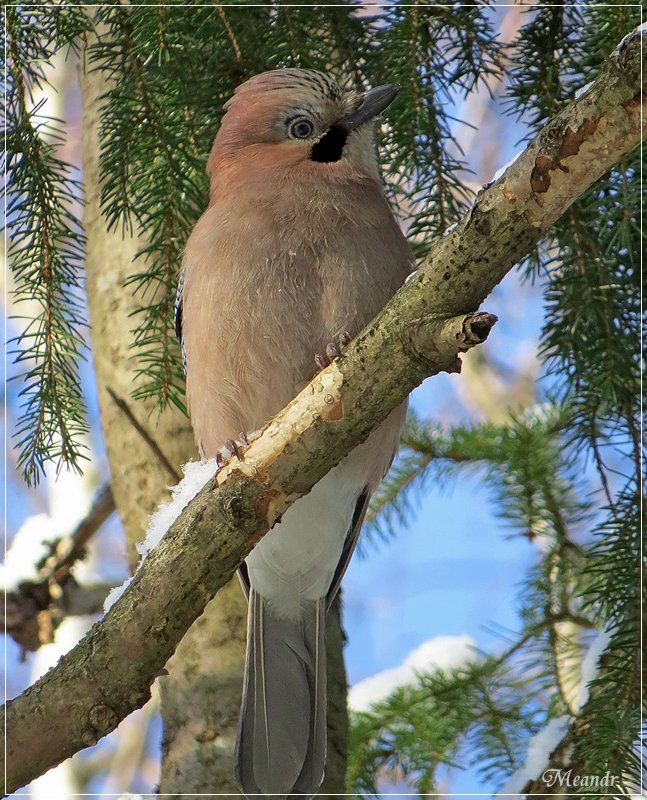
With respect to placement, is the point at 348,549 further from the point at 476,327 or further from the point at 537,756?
the point at 476,327

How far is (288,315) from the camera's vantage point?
3.09m

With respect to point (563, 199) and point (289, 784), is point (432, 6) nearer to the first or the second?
point (563, 199)

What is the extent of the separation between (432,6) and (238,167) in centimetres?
87

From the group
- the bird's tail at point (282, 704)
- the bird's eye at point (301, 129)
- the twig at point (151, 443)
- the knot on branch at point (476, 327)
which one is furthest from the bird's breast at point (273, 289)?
the knot on branch at point (476, 327)

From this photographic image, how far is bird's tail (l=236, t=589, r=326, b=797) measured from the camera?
10.7ft

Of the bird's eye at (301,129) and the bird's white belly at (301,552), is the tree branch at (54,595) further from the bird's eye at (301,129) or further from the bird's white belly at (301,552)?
the bird's eye at (301,129)

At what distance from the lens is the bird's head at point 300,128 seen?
3.39 metres

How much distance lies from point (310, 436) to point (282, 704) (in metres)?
1.41

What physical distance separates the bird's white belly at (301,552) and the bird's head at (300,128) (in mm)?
1180

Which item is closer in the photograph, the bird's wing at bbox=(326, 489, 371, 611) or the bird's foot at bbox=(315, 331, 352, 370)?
the bird's foot at bbox=(315, 331, 352, 370)

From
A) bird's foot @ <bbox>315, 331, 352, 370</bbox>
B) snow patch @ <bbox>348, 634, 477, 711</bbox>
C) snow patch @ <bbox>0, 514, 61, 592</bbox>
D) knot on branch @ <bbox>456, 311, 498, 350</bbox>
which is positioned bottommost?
knot on branch @ <bbox>456, 311, 498, 350</bbox>

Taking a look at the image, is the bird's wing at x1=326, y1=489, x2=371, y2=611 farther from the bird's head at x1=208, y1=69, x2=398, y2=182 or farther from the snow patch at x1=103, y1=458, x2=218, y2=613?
the bird's head at x1=208, y1=69, x2=398, y2=182

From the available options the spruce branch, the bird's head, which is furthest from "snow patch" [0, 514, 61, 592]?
the bird's head

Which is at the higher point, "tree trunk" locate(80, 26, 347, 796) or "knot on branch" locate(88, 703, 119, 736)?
"tree trunk" locate(80, 26, 347, 796)
